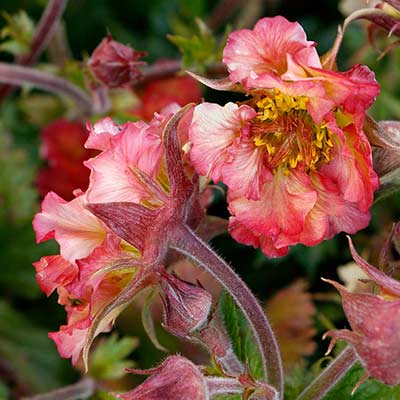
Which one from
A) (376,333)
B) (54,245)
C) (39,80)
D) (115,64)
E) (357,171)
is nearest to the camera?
(376,333)

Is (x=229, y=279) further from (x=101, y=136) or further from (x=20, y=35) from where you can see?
(x=20, y=35)

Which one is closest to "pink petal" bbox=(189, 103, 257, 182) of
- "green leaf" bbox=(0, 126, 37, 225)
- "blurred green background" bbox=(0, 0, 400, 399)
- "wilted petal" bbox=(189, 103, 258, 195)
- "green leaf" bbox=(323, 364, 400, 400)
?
"wilted petal" bbox=(189, 103, 258, 195)

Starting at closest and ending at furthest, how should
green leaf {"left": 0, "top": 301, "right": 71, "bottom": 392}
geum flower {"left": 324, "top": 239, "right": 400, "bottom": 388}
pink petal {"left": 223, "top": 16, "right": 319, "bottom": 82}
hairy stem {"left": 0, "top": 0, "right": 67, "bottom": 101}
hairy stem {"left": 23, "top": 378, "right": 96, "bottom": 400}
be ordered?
geum flower {"left": 324, "top": 239, "right": 400, "bottom": 388} → pink petal {"left": 223, "top": 16, "right": 319, "bottom": 82} → hairy stem {"left": 23, "top": 378, "right": 96, "bottom": 400} → hairy stem {"left": 0, "top": 0, "right": 67, "bottom": 101} → green leaf {"left": 0, "top": 301, "right": 71, "bottom": 392}

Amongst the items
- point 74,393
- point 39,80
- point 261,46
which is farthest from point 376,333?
point 39,80

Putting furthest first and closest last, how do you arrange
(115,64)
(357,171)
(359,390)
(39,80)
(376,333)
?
(39,80) → (115,64) → (359,390) → (357,171) → (376,333)

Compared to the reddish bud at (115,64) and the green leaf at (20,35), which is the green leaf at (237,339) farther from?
the green leaf at (20,35)

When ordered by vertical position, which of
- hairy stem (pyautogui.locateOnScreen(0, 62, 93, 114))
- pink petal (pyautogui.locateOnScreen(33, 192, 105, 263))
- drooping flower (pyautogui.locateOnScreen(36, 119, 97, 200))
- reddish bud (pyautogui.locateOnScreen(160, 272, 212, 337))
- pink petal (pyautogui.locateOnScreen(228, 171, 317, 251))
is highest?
pink petal (pyautogui.locateOnScreen(228, 171, 317, 251))

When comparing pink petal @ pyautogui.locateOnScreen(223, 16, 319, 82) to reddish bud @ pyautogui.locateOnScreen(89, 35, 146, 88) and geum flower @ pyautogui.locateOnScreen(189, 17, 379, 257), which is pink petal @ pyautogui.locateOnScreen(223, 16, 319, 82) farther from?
reddish bud @ pyautogui.locateOnScreen(89, 35, 146, 88)
